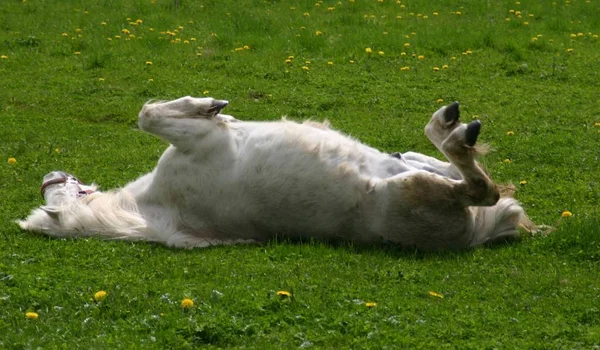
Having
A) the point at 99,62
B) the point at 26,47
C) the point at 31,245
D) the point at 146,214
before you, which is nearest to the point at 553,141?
the point at 146,214

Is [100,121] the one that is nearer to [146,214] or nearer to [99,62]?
[99,62]

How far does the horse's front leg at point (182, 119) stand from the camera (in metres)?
A: 6.17

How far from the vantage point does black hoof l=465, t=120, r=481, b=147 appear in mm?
5578

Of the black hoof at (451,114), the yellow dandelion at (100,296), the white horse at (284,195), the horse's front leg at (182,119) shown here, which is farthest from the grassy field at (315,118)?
the black hoof at (451,114)

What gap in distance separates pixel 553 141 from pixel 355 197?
152 inches

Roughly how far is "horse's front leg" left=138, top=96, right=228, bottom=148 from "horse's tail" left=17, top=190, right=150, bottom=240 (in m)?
0.55

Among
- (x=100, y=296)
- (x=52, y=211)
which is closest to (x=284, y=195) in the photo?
(x=100, y=296)

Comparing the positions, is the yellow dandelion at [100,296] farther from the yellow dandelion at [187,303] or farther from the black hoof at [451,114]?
the black hoof at [451,114]

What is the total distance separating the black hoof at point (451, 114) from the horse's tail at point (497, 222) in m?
0.58

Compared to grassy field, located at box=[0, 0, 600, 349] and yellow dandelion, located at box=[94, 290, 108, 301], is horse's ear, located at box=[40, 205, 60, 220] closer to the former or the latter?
grassy field, located at box=[0, 0, 600, 349]

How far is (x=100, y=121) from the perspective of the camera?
1074cm

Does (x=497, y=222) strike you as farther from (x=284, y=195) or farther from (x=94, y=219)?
(x=94, y=219)

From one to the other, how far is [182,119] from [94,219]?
2.86 ft

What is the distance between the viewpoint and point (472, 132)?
5.59m
